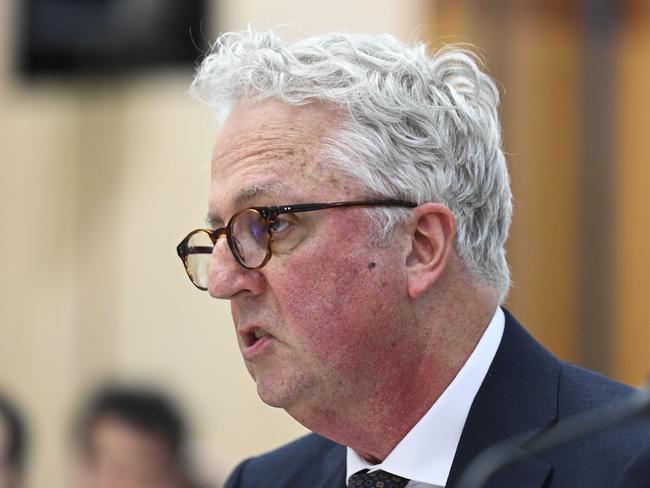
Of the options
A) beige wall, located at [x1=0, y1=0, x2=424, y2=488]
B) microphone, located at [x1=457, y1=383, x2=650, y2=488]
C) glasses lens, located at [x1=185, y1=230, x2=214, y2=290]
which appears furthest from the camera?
beige wall, located at [x1=0, y1=0, x2=424, y2=488]

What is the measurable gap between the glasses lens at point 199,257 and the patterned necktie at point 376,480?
489 mm

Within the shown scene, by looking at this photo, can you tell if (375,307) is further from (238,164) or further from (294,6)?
(294,6)

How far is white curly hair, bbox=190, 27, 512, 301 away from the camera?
2.43m

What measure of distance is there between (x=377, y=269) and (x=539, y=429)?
16.9 inches

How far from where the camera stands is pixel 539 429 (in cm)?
239

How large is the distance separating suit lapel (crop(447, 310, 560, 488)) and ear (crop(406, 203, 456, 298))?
0.72 feet

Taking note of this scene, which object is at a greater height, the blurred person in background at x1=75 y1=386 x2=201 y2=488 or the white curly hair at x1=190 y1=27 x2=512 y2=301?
the white curly hair at x1=190 y1=27 x2=512 y2=301

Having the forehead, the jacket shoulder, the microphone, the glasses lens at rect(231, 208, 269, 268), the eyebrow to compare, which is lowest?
the jacket shoulder

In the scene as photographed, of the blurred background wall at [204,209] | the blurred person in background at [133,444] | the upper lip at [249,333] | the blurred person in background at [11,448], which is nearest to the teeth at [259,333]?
the upper lip at [249,333]

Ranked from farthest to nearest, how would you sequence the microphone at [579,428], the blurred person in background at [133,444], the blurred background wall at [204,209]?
1. the blurred background wall at [204,209]
2. the blurred person in background at [133,444]
3. the microphone at [579,428]

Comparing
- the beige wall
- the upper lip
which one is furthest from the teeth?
the beige wall

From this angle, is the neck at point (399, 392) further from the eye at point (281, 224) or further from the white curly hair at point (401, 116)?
the eye at point (281, 224)

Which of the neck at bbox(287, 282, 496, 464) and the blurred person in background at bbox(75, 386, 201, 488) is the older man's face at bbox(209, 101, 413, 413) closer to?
the neck at bbox(287, 282, 496, 464)

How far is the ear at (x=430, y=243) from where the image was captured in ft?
8.03
